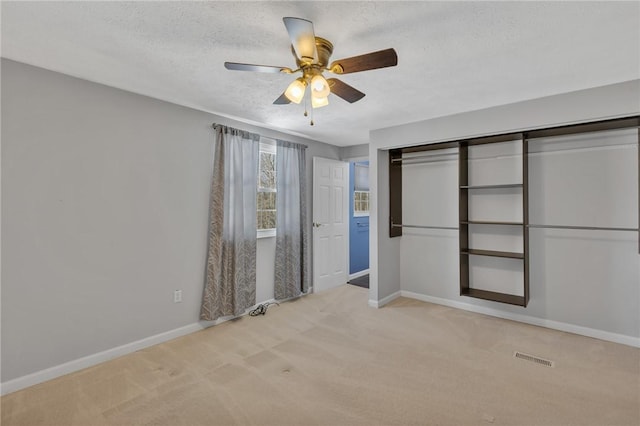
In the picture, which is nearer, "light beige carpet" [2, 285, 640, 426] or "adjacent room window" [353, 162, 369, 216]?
"light beige carpet" [2, 285, 640, 426]

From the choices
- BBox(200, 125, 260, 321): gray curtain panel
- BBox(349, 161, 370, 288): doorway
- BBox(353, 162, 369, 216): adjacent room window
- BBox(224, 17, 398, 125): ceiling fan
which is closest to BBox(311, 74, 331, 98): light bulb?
BBox(224, 17, 398, 125): ceiling fan

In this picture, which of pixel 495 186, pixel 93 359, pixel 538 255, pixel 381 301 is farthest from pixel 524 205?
pixel 93 359

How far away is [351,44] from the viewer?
1.98 m

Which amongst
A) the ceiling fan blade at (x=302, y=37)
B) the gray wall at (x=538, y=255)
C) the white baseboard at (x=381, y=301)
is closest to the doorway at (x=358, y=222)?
the white baseboard at (x=381, y=301)

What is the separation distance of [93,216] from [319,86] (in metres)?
2.20

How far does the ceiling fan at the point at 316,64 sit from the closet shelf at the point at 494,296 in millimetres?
2804

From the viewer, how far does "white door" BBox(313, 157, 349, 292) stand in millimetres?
4703

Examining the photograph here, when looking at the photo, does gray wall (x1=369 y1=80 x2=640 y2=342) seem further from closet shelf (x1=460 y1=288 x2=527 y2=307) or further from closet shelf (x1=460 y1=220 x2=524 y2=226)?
closet shelf (x1=460 y1=220 x2=524 y2=226)

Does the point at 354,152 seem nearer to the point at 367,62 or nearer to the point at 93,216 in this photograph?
the point at 367,62

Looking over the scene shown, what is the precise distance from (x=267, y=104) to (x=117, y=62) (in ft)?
4.19

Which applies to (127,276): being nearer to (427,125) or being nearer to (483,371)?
(483,371)

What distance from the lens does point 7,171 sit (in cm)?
219

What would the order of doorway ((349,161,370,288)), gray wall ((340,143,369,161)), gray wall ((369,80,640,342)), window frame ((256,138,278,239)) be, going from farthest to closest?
doorway ((349,161,370,288))
gray wall ((340,143,369,161))
window frame ((256,138,278,239))
gray wall ((369,80,640,342))

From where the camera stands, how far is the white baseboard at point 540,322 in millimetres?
2943
